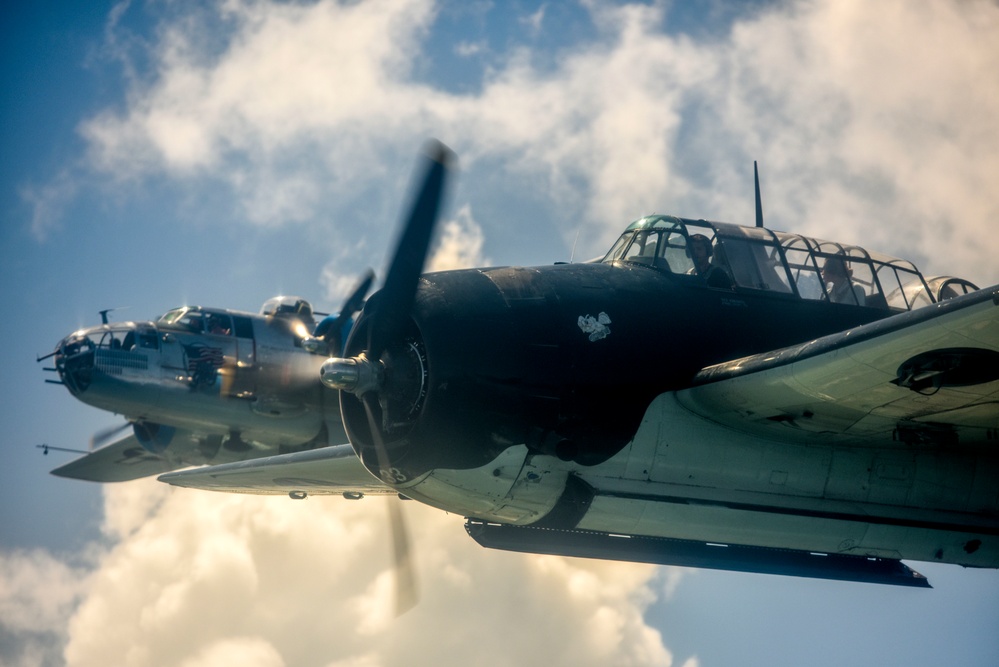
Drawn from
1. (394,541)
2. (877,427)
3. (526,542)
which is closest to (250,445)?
(394,541)

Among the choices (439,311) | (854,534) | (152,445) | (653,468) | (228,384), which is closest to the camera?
(439,311)

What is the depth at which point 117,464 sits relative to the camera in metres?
30.0

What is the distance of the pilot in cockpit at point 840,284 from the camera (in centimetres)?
1368

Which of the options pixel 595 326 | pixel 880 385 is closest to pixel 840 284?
pixel 880 385

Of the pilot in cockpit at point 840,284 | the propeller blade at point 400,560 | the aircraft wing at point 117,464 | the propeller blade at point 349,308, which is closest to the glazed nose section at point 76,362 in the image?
the aircraft wing at point 117,464

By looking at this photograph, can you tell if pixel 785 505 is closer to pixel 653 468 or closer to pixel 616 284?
pixel 653 468

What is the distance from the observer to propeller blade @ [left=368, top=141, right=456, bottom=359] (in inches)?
442

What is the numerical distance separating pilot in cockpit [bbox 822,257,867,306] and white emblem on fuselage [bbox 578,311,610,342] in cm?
342

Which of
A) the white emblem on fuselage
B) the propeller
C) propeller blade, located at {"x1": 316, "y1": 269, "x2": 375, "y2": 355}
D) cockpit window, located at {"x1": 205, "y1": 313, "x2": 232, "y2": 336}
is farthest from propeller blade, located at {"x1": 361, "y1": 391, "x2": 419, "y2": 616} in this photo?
cockpit window, located at {"x1": 205, "y1": 313, "x2": 232, "y2": 336}

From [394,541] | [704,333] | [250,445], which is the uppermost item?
[250,445]

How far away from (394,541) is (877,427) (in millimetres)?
5708

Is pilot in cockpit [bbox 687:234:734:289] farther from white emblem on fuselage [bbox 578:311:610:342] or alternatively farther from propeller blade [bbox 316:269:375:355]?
propeller blade [bbox 316:269:375:355]

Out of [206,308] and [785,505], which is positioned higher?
[206,308]

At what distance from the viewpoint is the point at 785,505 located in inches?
493
